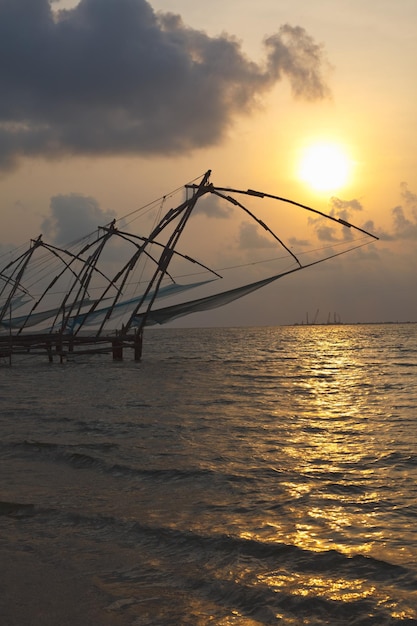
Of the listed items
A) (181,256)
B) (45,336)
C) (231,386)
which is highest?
(181,256)

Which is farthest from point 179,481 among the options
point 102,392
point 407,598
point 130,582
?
point 102,392

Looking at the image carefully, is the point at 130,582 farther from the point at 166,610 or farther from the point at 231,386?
the point at 231,386

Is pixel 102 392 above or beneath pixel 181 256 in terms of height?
beneath

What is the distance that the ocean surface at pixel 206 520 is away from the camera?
10.9 ft

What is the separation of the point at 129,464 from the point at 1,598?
3.36 m

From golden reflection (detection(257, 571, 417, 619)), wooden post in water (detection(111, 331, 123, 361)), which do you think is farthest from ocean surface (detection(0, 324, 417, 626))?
wooden post in water (detection(111, 331, 123, 361))

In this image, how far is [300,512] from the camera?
4.97m

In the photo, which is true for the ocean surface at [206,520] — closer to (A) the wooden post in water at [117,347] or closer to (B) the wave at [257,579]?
(B) the wave at [257,579]

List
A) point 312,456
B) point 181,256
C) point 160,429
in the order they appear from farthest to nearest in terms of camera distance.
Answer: point 181,256
point 160,429
point 312,456

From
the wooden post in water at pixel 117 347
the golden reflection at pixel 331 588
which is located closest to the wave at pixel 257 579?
the golden reflection at pixel 331 588

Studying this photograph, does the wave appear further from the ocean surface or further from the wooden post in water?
the wooden post in water

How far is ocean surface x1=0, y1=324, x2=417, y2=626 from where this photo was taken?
331 centimetres

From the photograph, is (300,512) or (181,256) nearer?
(300,512)

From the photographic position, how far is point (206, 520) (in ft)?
15.5
